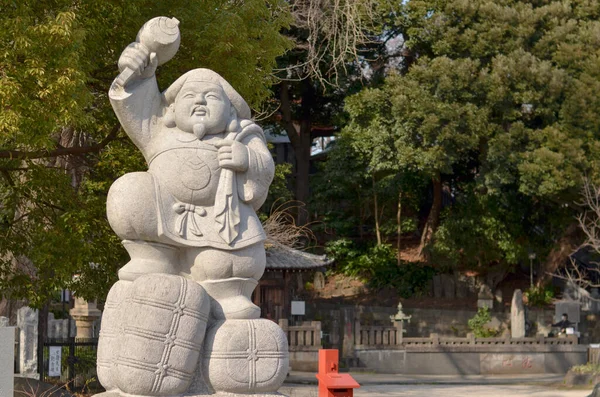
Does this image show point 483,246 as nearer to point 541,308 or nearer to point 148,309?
point 541,308

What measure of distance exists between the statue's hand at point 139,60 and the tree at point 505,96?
17.7 metres

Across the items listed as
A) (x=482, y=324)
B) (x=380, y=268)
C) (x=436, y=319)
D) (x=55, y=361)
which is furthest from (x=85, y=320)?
(x=380, y=268)

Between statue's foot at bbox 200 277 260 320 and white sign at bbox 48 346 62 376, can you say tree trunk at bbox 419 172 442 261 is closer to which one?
white sign at bbox 48 346 62 376

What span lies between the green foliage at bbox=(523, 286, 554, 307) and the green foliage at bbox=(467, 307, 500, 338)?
2.10m

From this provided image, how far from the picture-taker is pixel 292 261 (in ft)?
83.9

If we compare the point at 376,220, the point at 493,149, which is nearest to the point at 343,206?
the point at 376,220

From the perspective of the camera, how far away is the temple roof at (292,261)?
25125 mm

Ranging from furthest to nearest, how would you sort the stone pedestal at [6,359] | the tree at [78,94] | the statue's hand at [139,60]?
1. the tree at [78,94]
2. the statue's hand at [139,60]
3. the stone pedestal at [6,359]

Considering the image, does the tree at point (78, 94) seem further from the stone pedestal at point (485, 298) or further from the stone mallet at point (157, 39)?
the stone pedestal at point (485, 298)

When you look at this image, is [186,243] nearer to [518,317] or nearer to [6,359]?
[6,359]

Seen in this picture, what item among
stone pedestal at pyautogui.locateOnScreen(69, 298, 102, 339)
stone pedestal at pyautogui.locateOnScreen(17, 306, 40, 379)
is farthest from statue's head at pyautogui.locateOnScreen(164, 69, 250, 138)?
stone pedestal at pyautogui.locateOnScreen(69, 298, 102, 339)

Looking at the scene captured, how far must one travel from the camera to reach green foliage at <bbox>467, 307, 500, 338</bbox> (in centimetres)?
2662

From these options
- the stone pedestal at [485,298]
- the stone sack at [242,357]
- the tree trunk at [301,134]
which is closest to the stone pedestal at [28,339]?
the stone sack at [242,357]

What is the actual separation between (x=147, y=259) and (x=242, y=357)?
3.53 feet
